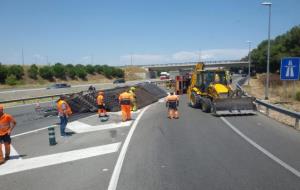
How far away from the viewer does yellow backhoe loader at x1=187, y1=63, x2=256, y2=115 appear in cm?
1817

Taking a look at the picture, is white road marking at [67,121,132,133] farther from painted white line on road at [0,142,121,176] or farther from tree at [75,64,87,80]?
tree at [75,64,87,80]

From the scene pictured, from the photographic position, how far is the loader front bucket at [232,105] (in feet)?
59.4

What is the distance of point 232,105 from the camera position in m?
18.2

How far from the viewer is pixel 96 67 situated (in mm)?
103500

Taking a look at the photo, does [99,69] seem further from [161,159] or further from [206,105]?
[161,159]

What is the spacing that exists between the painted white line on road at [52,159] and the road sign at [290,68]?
12047 millimetres

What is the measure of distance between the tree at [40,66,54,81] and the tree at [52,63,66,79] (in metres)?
1.53

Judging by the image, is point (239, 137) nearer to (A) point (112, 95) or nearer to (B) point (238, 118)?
(B) point (238, 118)

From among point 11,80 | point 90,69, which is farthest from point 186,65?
point 11,80

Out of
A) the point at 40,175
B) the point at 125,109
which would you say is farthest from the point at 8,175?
the point at 125,109

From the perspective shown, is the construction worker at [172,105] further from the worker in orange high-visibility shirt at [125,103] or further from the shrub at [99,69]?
the shrub at [99,69]

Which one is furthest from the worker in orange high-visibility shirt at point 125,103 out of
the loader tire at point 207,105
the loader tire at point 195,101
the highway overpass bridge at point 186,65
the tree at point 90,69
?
the highway overpass bridge at point 186,65

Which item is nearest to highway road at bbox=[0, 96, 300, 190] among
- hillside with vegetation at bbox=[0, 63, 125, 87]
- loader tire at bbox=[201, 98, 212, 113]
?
loader tire at bbox=[201, 98, 212, 113]

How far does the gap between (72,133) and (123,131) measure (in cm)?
199
